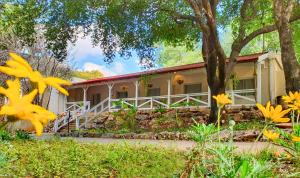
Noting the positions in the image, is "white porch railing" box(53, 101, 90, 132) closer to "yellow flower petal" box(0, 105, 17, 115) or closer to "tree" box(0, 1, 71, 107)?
"tree" box(0, 1, 71, 107)

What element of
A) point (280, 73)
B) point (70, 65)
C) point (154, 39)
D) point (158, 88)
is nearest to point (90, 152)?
point (154, 39)

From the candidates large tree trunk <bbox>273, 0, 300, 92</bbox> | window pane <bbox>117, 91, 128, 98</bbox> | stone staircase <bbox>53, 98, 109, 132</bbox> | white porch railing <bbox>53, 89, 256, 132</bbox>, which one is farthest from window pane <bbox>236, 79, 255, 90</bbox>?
window pane <bbox>117, 91, 128, 98</bbox>

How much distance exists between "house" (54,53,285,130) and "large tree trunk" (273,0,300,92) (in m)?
5.47

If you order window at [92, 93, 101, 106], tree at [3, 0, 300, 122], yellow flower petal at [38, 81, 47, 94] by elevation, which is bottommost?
yellow flower petal at [38, 81, 47, 94]

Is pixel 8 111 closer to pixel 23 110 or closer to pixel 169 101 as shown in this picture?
pixel 23 110

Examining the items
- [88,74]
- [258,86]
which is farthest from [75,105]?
[258,86]

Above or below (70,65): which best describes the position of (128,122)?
below

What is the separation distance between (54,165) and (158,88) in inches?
790

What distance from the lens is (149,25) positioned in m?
17.0

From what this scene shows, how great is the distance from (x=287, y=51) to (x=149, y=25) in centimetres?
608

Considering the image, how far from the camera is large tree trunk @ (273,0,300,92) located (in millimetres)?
13055

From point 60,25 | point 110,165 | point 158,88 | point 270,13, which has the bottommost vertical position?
point 110,165

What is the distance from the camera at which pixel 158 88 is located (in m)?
25.2

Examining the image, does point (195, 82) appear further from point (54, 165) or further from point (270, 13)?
point (54, 165)
